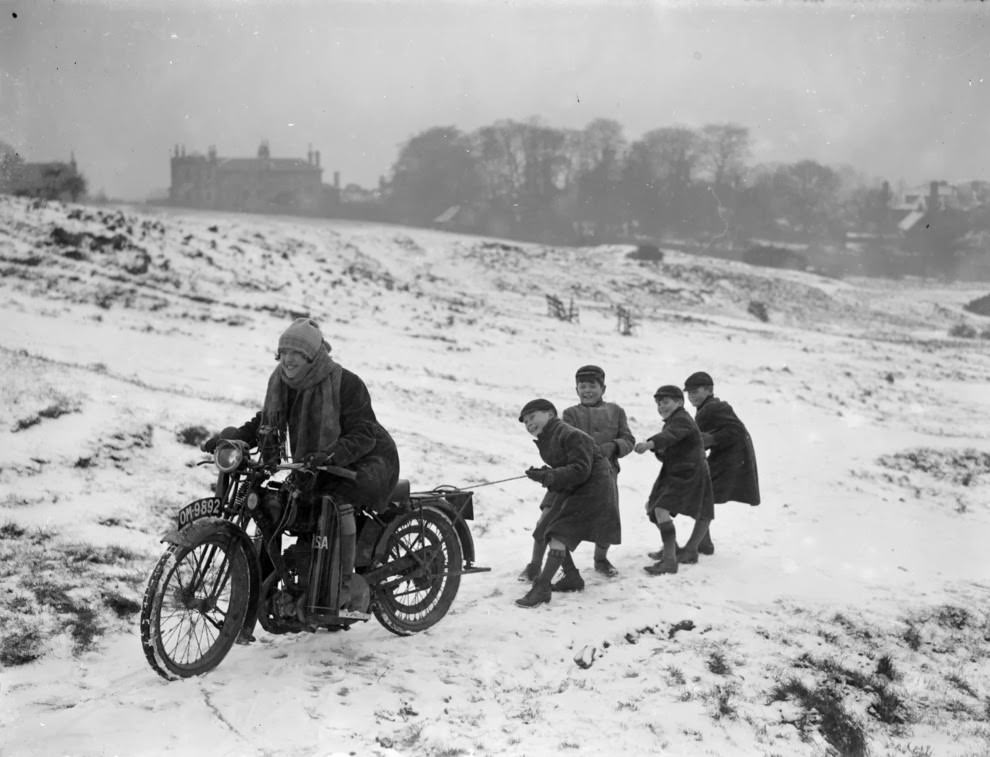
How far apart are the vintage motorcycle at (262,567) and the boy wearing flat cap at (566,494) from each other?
48.8 inches

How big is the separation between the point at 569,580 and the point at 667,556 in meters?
1.13

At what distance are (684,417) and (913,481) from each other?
7293 mm

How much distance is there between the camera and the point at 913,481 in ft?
44.9

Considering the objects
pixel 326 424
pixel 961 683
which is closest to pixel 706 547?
pixel 961 683

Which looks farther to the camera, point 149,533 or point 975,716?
point 149,533

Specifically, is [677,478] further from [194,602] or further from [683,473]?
[194,602]

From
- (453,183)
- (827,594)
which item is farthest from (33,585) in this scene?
(453,183)

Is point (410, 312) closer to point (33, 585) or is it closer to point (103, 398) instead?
point (103, 398)

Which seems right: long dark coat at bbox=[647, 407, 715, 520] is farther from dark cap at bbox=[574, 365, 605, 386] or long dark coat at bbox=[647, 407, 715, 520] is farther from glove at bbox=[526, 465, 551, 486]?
glove at bbox=[526, 465, 551, 486]

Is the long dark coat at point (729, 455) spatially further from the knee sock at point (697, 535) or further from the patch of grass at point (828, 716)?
the patch of grass at point (828, 716)

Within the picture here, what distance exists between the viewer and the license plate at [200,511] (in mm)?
4988

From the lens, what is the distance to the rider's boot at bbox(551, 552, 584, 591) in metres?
7.23

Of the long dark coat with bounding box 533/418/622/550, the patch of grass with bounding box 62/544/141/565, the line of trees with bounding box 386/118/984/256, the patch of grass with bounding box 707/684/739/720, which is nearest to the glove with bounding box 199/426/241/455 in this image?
the patch of grass with bounding box 62/544/141/565

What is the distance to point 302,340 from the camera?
207 inches
